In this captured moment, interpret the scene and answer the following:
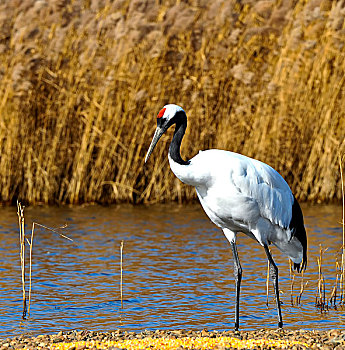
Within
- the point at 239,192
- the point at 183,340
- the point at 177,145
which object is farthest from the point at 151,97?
the point at 183,340

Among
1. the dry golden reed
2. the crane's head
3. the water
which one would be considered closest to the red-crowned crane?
the crane's head

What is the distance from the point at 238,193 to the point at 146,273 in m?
2.04

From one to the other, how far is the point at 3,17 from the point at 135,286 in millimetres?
4733

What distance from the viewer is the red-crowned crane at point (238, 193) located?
238 inches

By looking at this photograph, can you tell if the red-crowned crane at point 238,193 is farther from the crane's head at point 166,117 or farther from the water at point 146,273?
the water at point 146,273

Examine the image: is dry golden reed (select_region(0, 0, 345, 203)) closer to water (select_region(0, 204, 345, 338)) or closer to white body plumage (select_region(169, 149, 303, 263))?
water (select_region(0, 204, 345, 338))

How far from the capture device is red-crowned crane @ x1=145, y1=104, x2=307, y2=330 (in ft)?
19.9

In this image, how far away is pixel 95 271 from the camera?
7.96 metres

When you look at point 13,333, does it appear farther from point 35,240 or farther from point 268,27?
point 268,27

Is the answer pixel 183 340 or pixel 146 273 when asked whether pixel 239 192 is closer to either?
pixel 183 340

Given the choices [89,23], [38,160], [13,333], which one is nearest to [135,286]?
[13,333]

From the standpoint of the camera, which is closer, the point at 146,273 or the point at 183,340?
the point at 183,340

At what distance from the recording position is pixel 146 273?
786cm

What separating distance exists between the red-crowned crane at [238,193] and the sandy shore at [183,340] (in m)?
0.55
